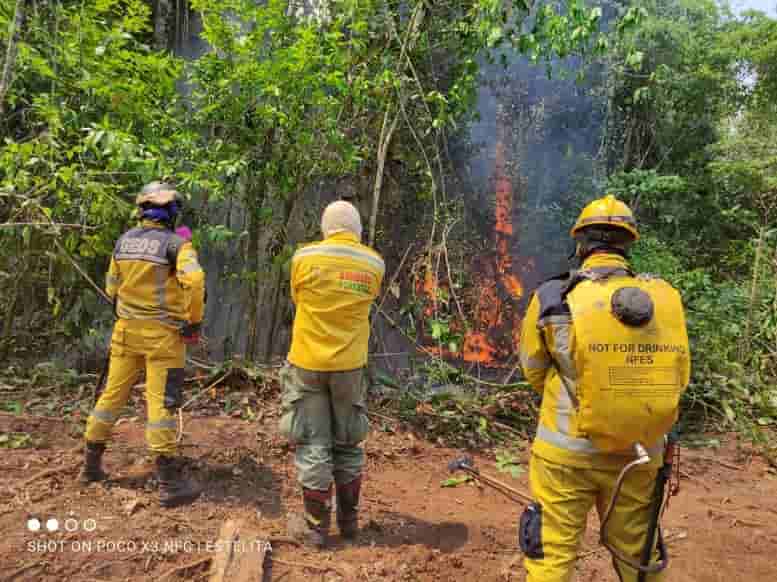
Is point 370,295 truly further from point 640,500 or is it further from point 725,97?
point 725,97

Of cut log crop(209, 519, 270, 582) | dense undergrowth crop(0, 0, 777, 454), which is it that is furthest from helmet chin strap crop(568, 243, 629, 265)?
dense undergrowth crop(0, 0, 777, 454)

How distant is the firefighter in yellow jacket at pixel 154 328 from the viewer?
3.36m

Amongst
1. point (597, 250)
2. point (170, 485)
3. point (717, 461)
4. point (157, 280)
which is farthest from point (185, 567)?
point (717, 461)

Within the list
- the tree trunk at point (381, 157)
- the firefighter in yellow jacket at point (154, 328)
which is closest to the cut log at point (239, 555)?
the firefighter in yellow jacket at point (154, 328)

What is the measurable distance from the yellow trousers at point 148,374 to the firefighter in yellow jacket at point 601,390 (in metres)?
2.21

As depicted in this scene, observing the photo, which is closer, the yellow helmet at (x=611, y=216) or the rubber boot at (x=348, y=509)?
the yellow helmet at (x=611, y=216)

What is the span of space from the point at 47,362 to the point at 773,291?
28.3 feet

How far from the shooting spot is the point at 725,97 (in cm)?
1115

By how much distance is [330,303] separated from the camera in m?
3.06

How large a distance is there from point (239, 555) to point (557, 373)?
1.72m

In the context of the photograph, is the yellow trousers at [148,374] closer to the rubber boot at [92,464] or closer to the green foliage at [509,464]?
the rubber boot at [92,464]

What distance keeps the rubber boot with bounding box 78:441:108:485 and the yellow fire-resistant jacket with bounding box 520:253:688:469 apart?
2.74m

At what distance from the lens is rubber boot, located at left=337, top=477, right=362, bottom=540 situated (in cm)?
321

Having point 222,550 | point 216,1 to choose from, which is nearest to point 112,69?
point 216,1
